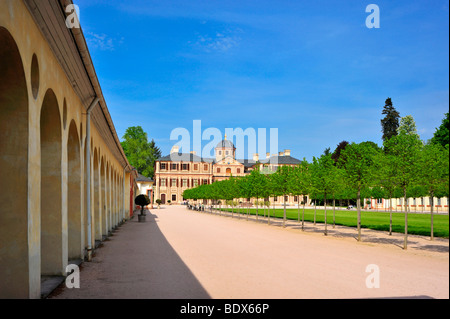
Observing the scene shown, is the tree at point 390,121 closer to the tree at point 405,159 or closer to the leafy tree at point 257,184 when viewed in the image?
the leafy tree at point 257,184

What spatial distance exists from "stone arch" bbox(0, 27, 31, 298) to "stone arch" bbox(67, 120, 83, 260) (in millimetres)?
6416

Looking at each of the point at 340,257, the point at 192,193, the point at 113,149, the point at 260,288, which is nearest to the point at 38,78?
the point at 260,288

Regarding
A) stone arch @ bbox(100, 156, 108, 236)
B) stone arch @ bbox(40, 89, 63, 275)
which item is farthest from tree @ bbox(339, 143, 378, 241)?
stone arch @ bbox(40, 89, 63, 275)

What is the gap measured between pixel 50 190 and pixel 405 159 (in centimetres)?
1421

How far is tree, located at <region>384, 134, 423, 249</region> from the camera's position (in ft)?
55.3

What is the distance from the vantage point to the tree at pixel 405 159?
16.9 meters

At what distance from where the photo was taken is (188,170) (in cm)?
11725

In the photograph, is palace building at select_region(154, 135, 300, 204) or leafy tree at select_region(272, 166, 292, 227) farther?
palace building at select_region(154, 135, 300, 204)

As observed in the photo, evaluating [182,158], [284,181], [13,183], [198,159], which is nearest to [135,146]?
[182,158]

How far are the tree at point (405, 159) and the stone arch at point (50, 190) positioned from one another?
13.6m

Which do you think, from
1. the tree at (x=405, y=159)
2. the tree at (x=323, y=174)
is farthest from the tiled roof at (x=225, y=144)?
the tree at (x=405, y=159)

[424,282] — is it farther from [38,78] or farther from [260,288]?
[38,78]

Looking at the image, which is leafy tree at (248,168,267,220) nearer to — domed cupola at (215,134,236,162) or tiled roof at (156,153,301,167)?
tiled roof at (156,153,301,167)

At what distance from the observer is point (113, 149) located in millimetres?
27281
